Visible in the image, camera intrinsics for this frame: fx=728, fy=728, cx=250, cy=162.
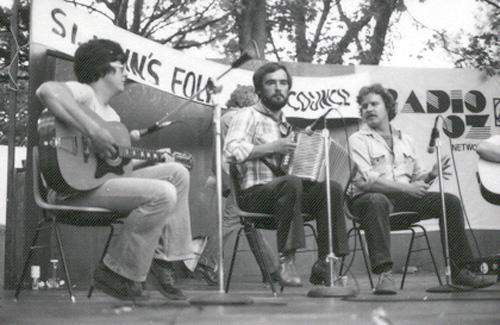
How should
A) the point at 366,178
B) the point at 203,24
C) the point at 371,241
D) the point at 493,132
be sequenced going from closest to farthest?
the point at 371,241 < the point at 366,178 < the point at 493,132 < the point at 203,24

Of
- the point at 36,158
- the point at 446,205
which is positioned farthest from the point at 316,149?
the point at 36,158

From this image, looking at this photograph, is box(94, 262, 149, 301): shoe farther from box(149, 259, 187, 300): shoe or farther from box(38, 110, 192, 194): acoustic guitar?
box(38, 110, 192, 194): acoustic guitar

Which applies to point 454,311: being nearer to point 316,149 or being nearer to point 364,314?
point 364,314

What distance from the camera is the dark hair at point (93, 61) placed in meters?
3.86

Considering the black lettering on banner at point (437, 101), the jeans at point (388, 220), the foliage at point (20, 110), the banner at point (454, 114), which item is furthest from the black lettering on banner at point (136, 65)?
the foliage at point (20, 110)

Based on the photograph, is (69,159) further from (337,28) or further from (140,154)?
(337,28)

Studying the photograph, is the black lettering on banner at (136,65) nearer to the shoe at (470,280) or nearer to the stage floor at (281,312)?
the stage floor at (281,312)

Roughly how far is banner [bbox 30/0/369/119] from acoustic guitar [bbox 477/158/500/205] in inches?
40.0

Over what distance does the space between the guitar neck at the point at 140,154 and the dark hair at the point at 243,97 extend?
192 centimetres

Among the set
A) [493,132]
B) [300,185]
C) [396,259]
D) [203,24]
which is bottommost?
[396,259]

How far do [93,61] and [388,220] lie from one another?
187 centimetres

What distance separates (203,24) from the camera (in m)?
10.9

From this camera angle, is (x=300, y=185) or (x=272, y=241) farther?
(x=272, y=241)

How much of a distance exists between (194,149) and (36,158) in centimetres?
302
